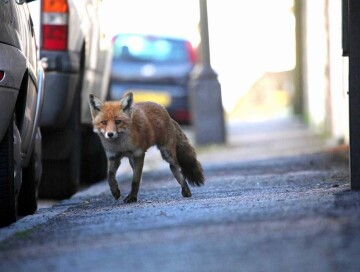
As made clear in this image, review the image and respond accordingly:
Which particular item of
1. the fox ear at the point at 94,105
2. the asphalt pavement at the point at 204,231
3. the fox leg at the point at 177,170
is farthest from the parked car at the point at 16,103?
the fox leg at the point at 177,170

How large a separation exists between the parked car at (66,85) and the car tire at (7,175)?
7.96 ft

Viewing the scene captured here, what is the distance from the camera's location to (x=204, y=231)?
5891 millimetres

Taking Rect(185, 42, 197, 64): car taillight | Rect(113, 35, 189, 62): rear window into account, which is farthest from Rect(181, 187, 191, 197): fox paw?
Rect(185, 42, 197, 64): car taillight

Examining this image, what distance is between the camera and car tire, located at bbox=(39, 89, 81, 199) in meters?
9.82

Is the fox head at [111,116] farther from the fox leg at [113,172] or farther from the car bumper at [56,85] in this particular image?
the car bumper at [56,85]

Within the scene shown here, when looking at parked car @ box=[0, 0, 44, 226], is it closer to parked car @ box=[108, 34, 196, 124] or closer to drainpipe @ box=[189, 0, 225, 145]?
drainpipe @ box=[189, 0, 225, 145]

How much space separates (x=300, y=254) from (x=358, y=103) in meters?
2.51

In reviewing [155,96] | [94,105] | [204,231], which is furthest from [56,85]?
[155,96]

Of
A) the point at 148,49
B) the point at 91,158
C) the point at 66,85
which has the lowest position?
the point at 91,158

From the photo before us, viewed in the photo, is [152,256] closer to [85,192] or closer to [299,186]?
[299,186]

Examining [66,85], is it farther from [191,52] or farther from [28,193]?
[191,52]

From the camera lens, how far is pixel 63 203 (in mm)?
8812

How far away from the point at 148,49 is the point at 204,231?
15.3 m

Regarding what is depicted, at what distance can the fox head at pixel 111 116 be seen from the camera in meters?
8.08
